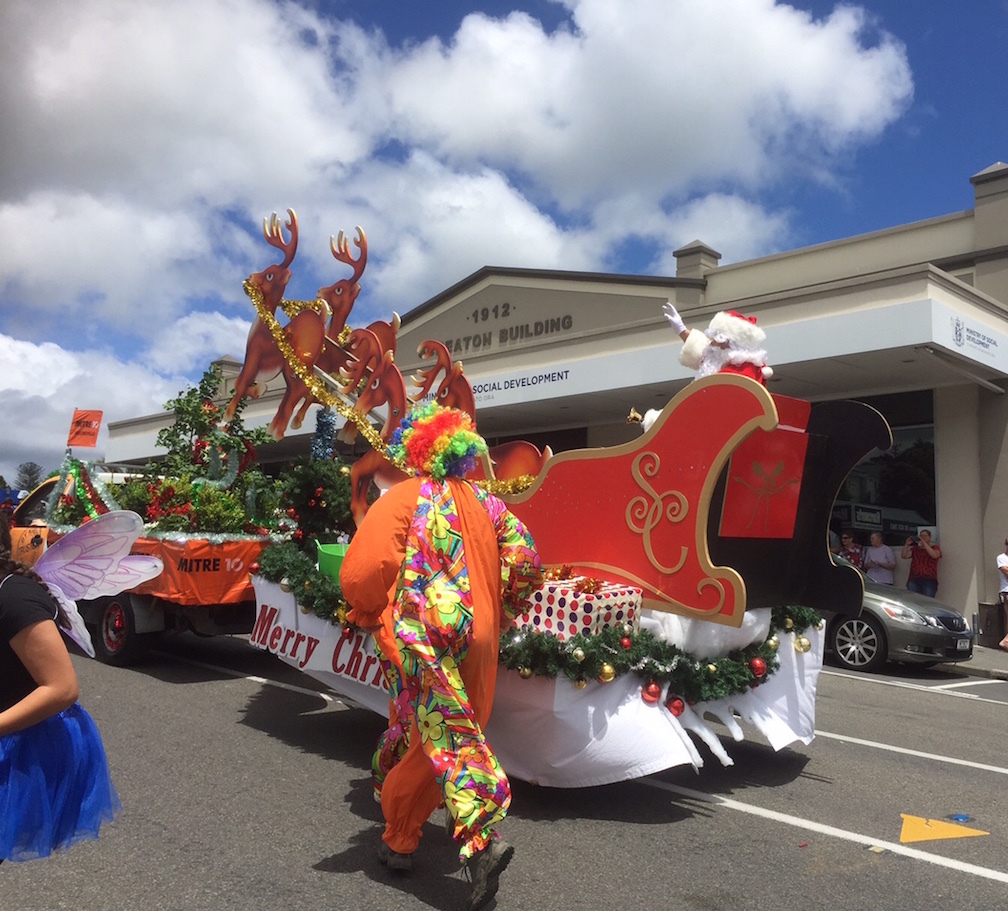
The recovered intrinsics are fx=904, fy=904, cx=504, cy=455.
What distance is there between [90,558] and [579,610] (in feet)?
8.79

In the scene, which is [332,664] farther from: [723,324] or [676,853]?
[723,324]

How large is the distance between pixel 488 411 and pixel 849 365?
7132 millimetres

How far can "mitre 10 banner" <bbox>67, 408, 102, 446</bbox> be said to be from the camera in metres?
11.0

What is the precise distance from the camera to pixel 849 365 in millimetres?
13344

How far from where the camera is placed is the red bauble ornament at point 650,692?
4.68 m

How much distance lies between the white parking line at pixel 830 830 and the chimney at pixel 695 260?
44.7ft

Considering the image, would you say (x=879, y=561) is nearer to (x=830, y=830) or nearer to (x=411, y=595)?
(x=830, y=830)

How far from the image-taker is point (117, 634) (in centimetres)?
845

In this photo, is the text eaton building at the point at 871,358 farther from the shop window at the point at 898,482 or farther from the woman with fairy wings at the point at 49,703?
the woman with fairy wings at the point at 49,703

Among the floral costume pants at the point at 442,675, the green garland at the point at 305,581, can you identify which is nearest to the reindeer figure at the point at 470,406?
the green garland at the point at 305,581

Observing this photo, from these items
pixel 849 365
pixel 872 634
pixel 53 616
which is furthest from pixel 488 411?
pixel 53 616

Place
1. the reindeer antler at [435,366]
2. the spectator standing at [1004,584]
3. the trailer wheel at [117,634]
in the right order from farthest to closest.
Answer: the spectator standing at [1004,584], the trailer wheel at [117,634], the reindeer antler at [435,366]

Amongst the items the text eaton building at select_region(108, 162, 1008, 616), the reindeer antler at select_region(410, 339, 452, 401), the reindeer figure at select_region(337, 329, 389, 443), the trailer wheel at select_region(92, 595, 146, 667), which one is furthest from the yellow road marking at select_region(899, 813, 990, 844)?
the text eaton building at select_region(108, 162, 1008, 616)

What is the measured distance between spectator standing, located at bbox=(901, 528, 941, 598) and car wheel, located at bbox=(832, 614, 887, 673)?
3.76 metres
